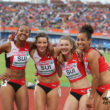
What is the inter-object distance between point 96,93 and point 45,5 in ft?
148

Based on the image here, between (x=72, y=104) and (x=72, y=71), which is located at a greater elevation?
(x=72, y=71)

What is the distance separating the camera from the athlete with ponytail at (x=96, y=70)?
4.86 metres

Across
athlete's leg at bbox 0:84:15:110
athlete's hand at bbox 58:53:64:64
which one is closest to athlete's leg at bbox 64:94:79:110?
athlete's hand at bbox 58:53:64:64

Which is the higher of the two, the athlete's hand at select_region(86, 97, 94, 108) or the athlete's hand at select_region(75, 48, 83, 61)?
the athlete's hand at select_region(75, 48, 83, 61)

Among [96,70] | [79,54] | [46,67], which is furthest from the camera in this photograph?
[46,67]

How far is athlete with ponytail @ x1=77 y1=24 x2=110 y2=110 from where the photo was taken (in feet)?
16.0

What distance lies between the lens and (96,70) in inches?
191

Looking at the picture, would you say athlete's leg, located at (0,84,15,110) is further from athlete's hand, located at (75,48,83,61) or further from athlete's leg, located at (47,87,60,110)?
athlete's hand, located at (75,48,83,61)

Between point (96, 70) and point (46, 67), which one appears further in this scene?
point (46, 67)

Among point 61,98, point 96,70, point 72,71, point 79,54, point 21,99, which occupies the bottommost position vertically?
point 61,98

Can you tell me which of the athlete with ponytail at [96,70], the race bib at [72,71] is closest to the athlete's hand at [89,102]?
the athlete with ponytail at [96,70]

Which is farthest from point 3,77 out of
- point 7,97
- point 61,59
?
point 61,59

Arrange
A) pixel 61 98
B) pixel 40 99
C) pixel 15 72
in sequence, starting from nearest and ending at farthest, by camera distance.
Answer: pixel 40 99 → pixel 15 72 → pixel 61 98

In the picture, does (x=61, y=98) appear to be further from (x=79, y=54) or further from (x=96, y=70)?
(x=96, y=70)
